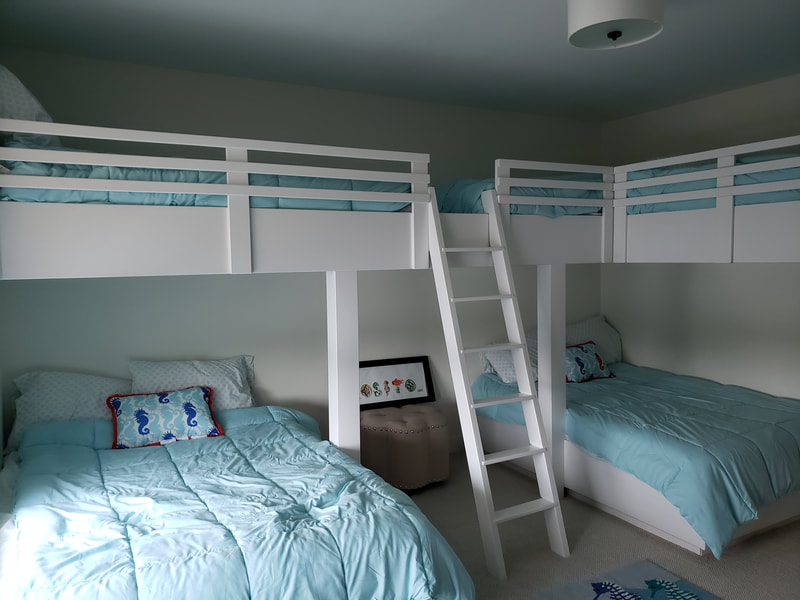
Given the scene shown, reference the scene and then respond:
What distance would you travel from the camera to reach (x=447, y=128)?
14.9ft

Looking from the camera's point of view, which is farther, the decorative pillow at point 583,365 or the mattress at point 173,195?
the decorative pillow at point 583,365

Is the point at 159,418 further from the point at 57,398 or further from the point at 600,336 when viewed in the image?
the point at 600,336

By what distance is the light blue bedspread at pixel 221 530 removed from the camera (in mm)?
1902

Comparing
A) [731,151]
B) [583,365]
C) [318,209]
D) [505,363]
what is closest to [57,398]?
[318,209]

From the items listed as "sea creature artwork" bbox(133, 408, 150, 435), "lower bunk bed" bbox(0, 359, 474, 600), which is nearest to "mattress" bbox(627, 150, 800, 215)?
"lower bunk bed" bbox(0, 359, 474, 600)

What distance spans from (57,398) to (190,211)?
1525 millimetres

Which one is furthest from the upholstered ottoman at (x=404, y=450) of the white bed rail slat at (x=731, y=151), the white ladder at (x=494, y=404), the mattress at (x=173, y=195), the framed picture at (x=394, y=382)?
the white bed rail slat at (x=731, y=151)

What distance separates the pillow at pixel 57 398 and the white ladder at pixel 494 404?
196cm

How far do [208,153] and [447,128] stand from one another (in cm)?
176

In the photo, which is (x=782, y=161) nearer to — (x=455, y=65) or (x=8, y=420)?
(x=455, y=65)

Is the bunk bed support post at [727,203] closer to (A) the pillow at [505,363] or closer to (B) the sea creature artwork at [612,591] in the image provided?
(A) the pillow at [505,363]

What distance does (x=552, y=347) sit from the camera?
361cm

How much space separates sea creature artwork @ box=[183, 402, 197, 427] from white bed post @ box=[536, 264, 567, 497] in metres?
2.00

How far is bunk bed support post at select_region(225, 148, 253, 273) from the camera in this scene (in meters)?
2.59
